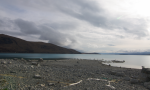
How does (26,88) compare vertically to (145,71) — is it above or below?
below

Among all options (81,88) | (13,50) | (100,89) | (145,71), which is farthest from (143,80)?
(13,50)

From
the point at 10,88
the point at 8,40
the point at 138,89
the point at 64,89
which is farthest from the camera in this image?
the point at 8,40

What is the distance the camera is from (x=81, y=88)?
9.94 metres

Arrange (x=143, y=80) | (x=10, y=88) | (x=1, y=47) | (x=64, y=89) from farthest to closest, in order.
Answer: (x=1, y=47) → (x=143, y=80) → (x=64, y=89) → (x=10, y=88)

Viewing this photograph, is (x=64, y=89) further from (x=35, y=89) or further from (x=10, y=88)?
(x=10, y=88)

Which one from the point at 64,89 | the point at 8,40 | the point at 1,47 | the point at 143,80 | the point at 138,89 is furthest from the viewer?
the point at 8,40

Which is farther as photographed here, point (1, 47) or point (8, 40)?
point (8, 40)

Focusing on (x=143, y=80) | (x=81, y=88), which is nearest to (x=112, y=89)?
(x=81, y=88)

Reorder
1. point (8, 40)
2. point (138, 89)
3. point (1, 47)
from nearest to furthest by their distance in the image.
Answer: point (138, 89) → point (1, 47) → point (8, 40)

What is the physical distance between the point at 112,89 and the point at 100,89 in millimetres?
1254

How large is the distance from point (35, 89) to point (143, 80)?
14071 millimetres

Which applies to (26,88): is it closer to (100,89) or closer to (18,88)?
(18,88)

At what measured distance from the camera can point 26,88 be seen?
9.18 m

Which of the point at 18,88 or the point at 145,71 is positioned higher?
the point at 145,71
